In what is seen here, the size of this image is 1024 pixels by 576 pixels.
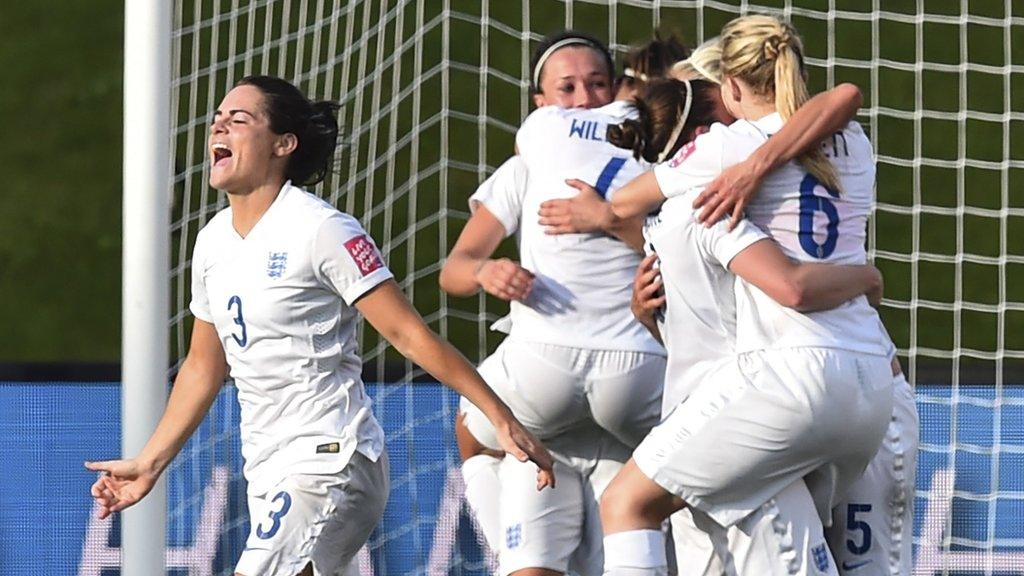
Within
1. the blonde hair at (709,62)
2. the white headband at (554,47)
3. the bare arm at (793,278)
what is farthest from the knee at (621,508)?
the white headband at (554,47)

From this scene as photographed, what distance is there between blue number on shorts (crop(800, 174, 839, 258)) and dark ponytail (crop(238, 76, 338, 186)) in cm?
122

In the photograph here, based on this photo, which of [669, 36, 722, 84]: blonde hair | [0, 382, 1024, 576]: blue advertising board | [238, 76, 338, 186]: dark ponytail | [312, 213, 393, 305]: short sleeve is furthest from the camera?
[0, 382, 1024, 576]: blue advertising board

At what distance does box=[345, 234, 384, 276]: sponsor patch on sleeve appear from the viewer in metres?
4.13

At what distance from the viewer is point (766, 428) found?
3719mm

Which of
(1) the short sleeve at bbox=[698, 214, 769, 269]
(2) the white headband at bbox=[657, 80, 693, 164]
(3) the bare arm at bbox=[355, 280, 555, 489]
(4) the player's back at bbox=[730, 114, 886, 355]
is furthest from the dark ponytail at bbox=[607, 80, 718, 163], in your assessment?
(3) the bare arm at bbox=[355, 280, 555, 489]

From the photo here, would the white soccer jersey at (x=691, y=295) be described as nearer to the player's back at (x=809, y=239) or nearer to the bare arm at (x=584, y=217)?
the player's back at (x=809, y=239)

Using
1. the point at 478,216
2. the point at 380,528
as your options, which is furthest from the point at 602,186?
the point at 380,528

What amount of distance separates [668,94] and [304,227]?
0.89 m

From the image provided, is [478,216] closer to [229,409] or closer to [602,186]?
[602,186]

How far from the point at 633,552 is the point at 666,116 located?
102 centimetres

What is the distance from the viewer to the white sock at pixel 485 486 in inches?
199

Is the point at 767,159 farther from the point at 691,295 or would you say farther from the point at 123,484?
the point at 123,484

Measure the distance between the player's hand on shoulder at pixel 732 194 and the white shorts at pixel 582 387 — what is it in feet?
2.96

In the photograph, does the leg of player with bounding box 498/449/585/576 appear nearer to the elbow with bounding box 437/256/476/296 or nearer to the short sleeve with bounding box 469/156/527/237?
the elbow with bounding box 437/256/476/296
